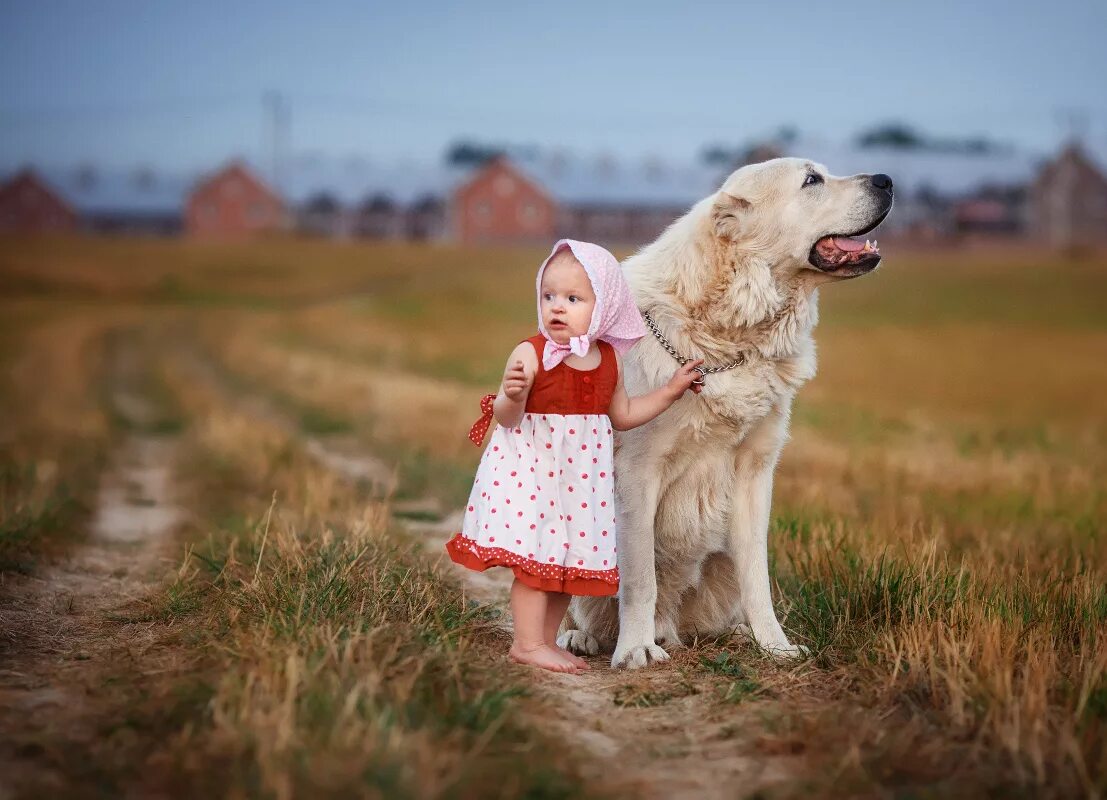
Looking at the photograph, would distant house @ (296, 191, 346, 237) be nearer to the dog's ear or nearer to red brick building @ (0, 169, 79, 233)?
red brick building @ (0, 169, 79, 233)

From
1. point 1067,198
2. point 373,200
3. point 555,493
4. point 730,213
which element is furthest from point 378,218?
point 555,493

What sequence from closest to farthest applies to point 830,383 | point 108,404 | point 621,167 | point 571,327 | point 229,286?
point 571,327
point 108,404
point 830,383
point 229,286
point 621,167

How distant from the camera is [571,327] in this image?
13.5ft

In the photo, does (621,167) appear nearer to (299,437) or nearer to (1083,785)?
(299,437)

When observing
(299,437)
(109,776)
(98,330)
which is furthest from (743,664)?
(98,330)

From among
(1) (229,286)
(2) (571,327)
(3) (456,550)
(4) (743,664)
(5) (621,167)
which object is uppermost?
(5) (621,167)

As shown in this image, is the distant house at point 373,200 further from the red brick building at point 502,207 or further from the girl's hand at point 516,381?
the girl's hand at point 516,381

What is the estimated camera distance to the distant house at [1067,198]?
66.9 metres

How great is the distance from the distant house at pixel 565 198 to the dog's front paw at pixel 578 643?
5933 centimetres

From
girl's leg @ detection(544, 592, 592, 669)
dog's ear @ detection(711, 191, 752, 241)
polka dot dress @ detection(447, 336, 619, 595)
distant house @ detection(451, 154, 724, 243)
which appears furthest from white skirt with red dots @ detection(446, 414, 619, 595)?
distant house @ detection(451, 154, 724, 243)

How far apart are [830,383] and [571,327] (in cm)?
1862

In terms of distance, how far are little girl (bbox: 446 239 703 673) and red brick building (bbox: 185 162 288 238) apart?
239 ft

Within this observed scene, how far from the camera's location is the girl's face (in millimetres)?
4125

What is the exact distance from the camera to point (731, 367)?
4.55 m
